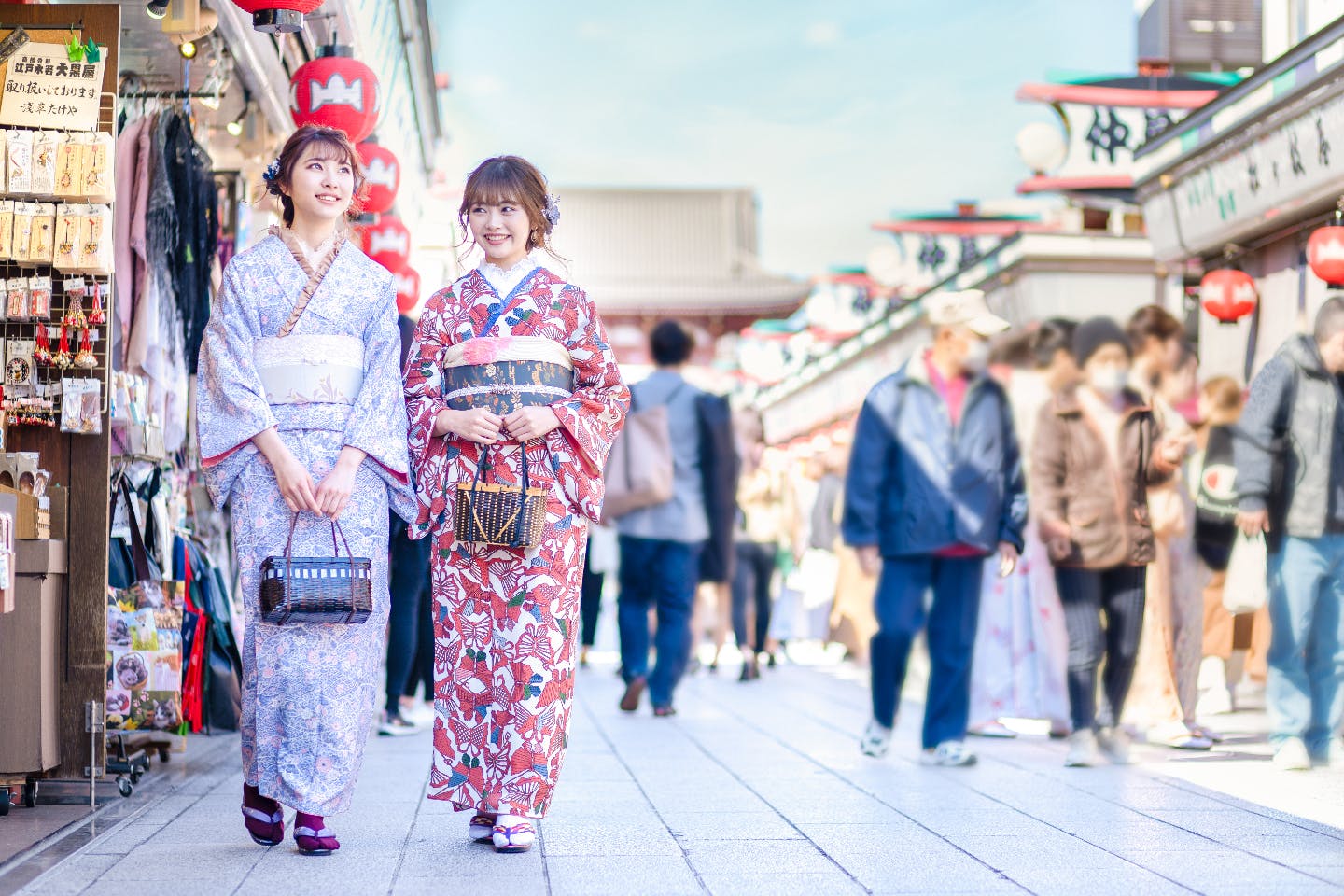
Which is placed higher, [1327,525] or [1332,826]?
[1327,525]

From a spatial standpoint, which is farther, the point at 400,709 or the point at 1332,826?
the point at 400,709

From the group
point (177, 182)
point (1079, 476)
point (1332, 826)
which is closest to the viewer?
point (1332, 826)

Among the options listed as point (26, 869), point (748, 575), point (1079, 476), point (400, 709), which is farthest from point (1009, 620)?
point (26, 869)

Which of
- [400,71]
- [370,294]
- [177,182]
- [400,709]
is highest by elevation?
[400,71]

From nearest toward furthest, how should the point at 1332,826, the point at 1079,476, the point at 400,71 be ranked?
the point at 1332,826 < the point at 1079,476 < the point at 400,71

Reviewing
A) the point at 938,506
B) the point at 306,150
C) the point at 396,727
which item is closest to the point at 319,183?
the point at 306,150

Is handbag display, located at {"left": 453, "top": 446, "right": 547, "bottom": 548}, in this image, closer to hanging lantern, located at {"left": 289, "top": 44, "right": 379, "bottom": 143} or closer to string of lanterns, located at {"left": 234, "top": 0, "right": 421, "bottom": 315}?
string of lanterns, located at {"left": 234, "top": 0, "right": 421, "bottom": 315}

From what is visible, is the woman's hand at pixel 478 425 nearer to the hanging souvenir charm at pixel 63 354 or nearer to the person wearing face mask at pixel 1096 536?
the hanging souvenir charm at pixel 63 354

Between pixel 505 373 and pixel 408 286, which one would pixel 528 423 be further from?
pixel 408 286

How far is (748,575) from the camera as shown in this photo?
38.7 ft

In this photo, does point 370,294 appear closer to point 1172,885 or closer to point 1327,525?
point 1172,885

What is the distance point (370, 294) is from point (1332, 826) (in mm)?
3223

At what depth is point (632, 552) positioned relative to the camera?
853 cm

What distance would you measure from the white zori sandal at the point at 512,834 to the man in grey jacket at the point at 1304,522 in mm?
3333
